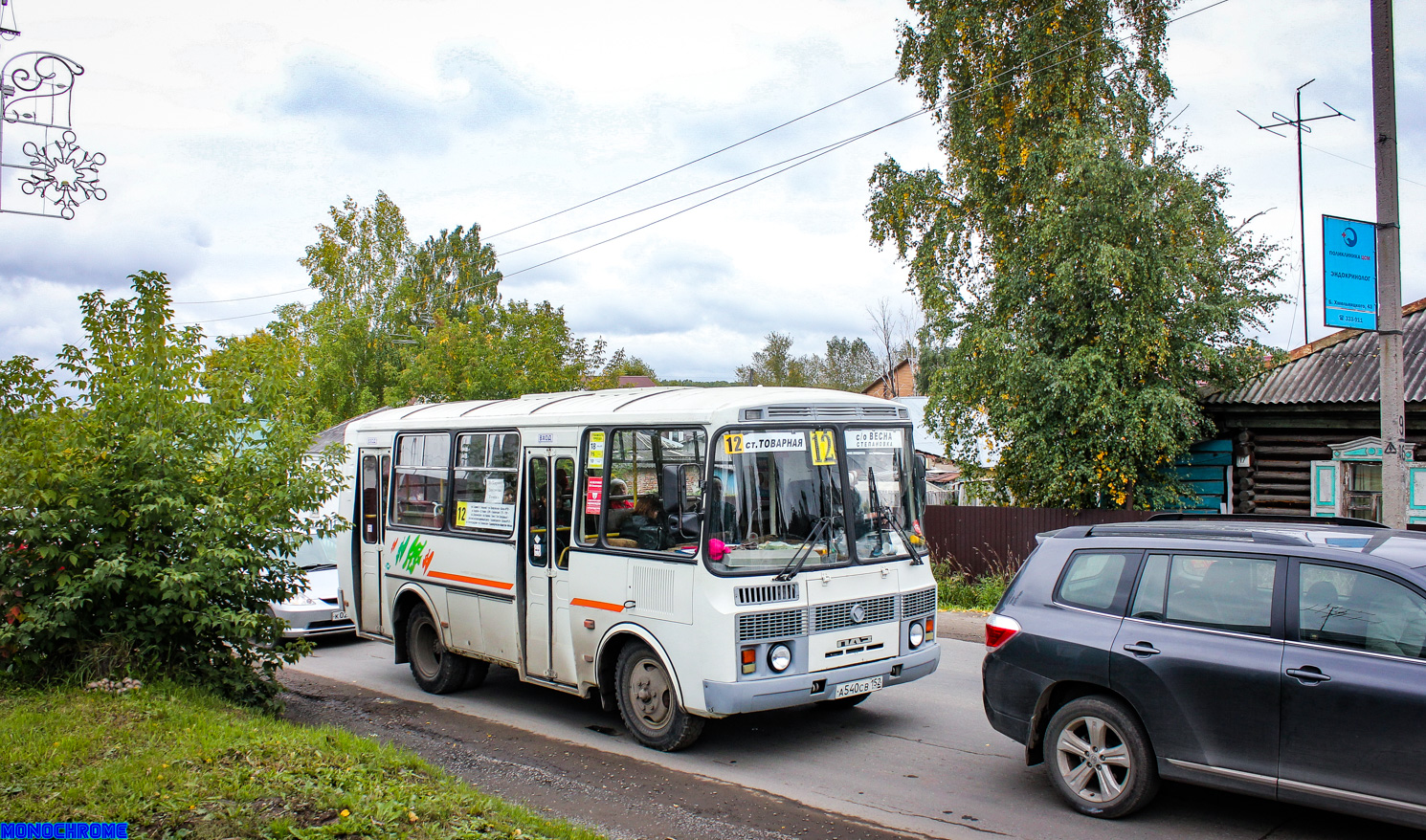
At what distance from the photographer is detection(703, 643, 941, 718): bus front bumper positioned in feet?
21.9

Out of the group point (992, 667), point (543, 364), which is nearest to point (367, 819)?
point (992, 667)

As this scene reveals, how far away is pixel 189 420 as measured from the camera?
303 inches

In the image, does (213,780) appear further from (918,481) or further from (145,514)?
(918,481)

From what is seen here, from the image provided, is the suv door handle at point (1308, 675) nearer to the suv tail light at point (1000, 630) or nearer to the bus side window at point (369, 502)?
the suv tail light at point (1000, 630)

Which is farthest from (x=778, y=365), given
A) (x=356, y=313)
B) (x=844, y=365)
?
(x=356, y=313)

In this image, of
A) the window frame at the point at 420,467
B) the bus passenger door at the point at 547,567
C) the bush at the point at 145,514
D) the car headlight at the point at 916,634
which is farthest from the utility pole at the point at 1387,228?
the bush at the point at 145,514

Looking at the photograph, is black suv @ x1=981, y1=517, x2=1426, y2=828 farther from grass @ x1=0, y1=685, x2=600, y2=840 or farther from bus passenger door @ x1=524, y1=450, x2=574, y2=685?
bus passenger door @ x1=524, y1=450, x2=574, y2=685

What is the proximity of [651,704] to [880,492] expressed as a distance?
244 centimetres

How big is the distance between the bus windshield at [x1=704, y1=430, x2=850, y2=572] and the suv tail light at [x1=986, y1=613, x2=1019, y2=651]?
1272 millimetres

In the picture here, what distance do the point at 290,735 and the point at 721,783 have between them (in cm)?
291

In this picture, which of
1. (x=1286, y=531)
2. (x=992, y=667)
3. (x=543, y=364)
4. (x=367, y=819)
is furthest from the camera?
(x=543, y=364)

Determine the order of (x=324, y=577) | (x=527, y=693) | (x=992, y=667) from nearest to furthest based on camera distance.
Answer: (x=992, y=667) → (x=527, y=693) → (x=324, y=577)

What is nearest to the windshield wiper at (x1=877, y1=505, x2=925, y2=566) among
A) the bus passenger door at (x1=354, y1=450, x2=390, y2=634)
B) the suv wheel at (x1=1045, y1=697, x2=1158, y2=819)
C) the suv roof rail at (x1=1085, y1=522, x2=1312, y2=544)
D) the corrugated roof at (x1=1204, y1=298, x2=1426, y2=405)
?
the suv roof rail at (x1=1085, y1=522, x2=1312, y2=544)

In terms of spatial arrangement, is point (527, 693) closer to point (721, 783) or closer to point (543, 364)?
point (721, 783)
